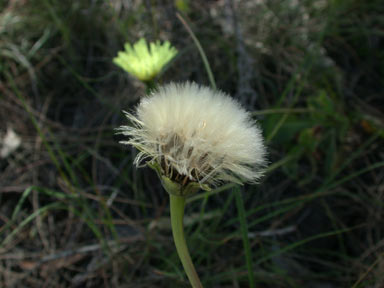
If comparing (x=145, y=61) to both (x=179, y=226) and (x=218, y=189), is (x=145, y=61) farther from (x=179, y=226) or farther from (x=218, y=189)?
(x=179, y=226)

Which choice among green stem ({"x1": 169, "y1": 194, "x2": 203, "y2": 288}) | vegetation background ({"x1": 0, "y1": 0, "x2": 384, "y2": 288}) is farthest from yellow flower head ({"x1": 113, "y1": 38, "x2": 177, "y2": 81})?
green stem ({"x1": 169, "y1": 194, "x2": 203, "y2": 288})

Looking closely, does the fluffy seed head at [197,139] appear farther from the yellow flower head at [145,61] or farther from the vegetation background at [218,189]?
the vegetation background at [218,189]

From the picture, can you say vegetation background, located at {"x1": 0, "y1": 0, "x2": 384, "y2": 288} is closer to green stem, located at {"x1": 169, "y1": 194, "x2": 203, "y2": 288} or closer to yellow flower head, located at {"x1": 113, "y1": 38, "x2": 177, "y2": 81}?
yellow flower head, located at {"x1": 113, "y1": 38, "x2": 177, "y2": 81}

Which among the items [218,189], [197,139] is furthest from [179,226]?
[218,189]

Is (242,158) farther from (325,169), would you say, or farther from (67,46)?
(67,46)

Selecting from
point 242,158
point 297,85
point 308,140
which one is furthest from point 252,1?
point 242,158

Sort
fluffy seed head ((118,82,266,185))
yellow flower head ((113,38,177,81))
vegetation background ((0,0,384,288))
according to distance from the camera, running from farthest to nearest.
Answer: vegetation background ((0,0,384,288)) < yellow flower head ((113,38,177,81)) < fluffy seed head ((118,82,266,185))
